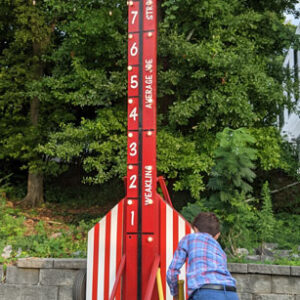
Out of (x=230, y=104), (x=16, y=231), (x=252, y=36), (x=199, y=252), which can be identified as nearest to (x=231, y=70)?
(x=230, y=104)

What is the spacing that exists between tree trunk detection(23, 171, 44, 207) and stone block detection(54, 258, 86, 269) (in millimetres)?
7013

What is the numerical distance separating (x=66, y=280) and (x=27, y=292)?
2.20 feet

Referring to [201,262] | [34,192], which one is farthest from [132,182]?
[34,192]

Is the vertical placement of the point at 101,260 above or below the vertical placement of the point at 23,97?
below

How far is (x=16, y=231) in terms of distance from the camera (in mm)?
8641

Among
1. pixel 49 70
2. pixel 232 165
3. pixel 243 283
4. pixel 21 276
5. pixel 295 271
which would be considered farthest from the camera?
pixel 49 70

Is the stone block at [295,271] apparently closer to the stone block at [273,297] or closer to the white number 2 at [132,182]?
the stone block at [273,297]

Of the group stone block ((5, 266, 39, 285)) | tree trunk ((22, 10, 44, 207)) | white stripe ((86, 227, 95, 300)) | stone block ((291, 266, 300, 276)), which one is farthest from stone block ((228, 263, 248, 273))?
tree trunk ((22, 10, 44, 207))

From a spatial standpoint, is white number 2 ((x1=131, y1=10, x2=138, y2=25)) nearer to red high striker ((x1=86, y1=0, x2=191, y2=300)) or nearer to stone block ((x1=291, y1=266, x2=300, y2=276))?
red high striker ((x1=86, y1=0, x2=191, y2=300))

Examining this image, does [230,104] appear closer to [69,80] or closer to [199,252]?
[69,80]

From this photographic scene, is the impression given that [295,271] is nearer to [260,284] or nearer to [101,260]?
[260,284]

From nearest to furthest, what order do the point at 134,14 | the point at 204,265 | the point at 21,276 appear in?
the point at 204,265, the point at 134,14, the point at 21,276

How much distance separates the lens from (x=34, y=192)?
42.8ft

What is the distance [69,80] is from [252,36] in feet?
16.3
